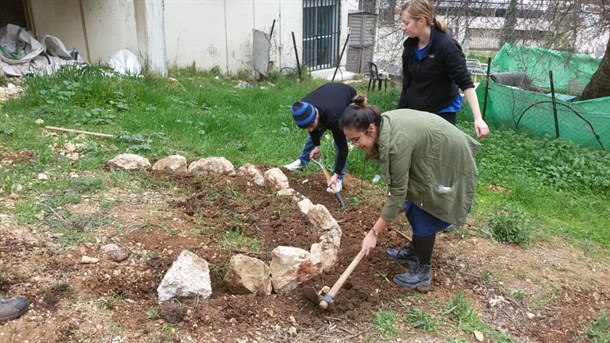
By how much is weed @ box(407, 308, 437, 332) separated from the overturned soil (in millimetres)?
40

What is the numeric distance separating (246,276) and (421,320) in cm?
103

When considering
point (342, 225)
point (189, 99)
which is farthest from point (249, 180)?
point (189, 99)

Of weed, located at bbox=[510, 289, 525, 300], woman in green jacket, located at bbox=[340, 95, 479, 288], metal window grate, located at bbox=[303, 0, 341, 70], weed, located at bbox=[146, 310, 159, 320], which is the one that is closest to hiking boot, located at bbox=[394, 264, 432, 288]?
woman in green jacket, located at bbox=[340, 95, 479, 288]

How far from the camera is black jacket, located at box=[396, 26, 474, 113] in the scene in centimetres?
325

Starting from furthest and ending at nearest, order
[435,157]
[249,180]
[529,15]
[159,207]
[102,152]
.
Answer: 1. [529,15]
2. [102,152]
3. [249,180]
4. [159,207]
5. [435,157]

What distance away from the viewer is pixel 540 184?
17.5 feet

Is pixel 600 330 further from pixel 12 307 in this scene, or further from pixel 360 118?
pixel 12 307

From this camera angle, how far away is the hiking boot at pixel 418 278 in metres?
3.04

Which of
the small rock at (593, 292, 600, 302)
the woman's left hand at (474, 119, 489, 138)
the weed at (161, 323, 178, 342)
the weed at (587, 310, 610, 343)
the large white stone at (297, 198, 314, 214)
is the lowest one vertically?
the small rock at (593, 292, 600, 302)

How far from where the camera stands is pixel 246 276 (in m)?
2.74

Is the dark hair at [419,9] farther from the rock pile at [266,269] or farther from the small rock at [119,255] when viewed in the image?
the small rock at [119,255]

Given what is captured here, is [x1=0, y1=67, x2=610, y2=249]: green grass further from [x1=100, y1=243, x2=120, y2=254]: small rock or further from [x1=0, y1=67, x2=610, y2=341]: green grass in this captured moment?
[x1=100, y1=243, x2=120, y2=254]: small rock

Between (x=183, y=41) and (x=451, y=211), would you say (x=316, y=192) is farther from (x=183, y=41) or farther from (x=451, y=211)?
(x=183, y=41)

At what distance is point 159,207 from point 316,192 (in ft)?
4.80
